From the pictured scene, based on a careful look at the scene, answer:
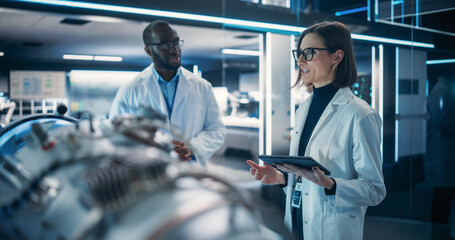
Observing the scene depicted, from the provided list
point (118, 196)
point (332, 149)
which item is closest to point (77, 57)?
point (332, 149)

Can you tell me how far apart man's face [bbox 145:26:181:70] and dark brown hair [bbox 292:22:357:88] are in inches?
35.4

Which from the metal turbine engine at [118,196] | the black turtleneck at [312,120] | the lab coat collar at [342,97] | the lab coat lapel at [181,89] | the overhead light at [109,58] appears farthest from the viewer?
the overhead light at [109,58]

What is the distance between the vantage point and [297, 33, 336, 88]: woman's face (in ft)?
5.62

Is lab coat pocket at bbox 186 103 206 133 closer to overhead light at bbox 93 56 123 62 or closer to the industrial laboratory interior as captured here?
the industrial laboratory interior

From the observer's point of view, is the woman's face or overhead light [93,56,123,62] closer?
the woman's face

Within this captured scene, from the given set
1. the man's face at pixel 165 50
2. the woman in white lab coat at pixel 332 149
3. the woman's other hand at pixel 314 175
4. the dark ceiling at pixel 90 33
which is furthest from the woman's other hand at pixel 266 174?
the dark ceiling at pixel 90 33

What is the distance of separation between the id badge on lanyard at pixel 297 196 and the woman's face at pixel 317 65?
20.2 inches

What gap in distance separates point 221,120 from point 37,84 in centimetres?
195

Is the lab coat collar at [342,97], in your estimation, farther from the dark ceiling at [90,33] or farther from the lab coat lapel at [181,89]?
the dark ceiling at [90,33]

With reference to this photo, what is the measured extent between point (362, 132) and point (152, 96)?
1.29 m

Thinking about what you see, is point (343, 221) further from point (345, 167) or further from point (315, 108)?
point (315, 108)

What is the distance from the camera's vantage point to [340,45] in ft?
5.62

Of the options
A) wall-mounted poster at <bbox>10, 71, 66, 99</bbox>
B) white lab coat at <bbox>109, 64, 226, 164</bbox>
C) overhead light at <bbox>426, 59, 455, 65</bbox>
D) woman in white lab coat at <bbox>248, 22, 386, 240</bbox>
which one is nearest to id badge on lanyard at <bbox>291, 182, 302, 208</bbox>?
woman in white lab coat at <bbox>248, 22, 386, 240</bbox>

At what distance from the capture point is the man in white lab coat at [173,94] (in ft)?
7.34
